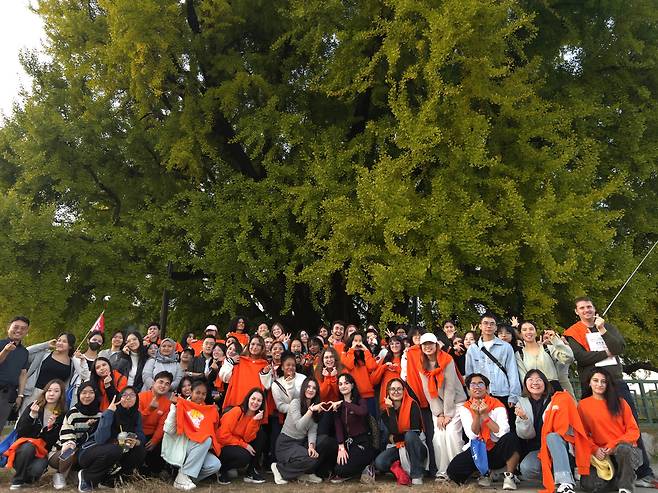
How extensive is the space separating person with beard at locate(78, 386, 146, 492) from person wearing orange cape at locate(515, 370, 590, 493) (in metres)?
4.40

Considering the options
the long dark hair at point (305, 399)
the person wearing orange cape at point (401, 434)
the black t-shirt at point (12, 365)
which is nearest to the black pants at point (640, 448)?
the person wearing orange cape at point (401, 434)

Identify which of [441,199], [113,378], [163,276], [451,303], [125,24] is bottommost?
[113,378]

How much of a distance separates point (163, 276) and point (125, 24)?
586cm

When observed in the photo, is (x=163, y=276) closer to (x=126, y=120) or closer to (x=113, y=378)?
(x=126, y=120)

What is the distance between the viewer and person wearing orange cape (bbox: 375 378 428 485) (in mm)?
5746

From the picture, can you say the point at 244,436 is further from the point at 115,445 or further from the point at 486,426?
the point at 486,426

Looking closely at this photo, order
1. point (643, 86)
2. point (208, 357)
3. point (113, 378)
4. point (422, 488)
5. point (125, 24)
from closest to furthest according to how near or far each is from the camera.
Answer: point (422, 488) → point (113, 378) → point (208, 357) → point (125, 24) → point (643, 86)

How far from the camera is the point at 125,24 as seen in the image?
10055 millimetres

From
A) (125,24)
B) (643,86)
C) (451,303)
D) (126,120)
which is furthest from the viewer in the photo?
(126,120)

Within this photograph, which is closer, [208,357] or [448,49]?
[208,357]

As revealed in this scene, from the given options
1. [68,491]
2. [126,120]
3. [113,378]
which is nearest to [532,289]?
[113,378]

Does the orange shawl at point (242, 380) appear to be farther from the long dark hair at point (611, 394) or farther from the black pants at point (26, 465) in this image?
the long dark hair at point (611, 394)

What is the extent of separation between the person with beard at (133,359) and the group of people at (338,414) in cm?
2

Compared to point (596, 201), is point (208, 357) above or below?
below
